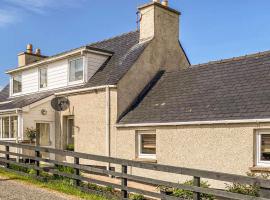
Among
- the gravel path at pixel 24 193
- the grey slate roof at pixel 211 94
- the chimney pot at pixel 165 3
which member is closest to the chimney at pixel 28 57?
the chimney pot at pixel 165 3

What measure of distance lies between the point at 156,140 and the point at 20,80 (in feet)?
43.7

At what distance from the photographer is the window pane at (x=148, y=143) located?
14.5 m

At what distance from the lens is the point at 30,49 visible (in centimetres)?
2620

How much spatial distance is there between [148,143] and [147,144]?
8 centimetres

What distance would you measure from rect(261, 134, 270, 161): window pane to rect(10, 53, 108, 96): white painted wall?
986 centimetres

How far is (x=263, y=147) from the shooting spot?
11.1 meters

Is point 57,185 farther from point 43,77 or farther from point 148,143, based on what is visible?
point 43,77

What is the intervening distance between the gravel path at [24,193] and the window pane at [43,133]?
26.9 feet

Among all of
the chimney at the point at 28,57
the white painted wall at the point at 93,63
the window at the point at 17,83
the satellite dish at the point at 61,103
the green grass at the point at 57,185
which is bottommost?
the green grass at the point at 57,185

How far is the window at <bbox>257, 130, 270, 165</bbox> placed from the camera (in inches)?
435

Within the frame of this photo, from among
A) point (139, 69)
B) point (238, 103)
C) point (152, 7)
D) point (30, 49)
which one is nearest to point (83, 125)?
point (139, 69)

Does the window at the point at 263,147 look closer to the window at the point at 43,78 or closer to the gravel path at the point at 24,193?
the gravel path at the point at 24,193

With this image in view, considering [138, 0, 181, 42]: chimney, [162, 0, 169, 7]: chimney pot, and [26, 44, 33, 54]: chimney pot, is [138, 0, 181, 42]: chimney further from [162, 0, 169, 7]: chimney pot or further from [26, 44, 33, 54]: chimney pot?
[26, 44, 33, 54]: chimney pot

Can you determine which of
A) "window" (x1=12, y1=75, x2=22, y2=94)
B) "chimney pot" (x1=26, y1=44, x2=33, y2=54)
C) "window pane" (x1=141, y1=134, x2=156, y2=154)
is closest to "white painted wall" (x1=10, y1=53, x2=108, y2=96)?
"window" (x1=12, y1=75, x2=22, y2=94)
